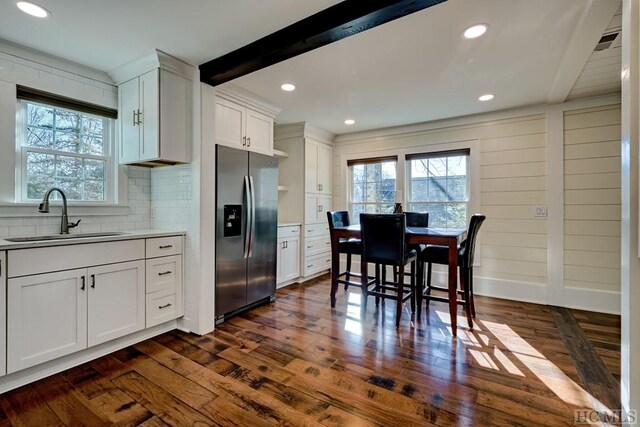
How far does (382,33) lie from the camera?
2.11m

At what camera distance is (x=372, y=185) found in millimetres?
4805

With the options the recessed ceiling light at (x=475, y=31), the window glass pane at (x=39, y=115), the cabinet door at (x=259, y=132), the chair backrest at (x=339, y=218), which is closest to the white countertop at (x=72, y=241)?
the window glass pane at (x=39, y=115)

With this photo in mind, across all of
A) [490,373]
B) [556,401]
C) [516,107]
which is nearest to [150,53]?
[490,373]

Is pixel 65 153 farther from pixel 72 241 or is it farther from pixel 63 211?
pixel 72 241

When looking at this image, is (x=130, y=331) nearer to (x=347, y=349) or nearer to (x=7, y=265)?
(x=7, y=265)

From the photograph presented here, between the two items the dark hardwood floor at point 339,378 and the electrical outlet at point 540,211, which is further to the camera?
the electrical outlet at point 540,211

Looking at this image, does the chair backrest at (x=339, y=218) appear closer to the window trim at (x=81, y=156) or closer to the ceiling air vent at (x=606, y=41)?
the window trim at (x=81, y=156)

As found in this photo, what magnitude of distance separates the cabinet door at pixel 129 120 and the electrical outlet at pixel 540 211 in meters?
4.34

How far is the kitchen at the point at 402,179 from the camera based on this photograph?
246 cm

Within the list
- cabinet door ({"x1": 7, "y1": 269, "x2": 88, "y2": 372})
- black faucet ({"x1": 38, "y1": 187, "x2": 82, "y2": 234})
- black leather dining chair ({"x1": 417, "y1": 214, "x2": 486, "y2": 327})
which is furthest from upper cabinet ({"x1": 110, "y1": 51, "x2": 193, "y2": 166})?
black leather dining chair ({"x1": 417, "y1": 214, "x2": 486, "y2": 327})

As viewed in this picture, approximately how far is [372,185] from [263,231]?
2186 millimetres

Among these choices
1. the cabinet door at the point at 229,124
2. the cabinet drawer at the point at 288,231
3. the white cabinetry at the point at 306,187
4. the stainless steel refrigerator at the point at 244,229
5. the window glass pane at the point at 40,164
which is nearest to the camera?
the window glass pane at the point at 40,164

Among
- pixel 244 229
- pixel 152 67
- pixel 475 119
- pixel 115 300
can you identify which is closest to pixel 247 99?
pixel 152 67

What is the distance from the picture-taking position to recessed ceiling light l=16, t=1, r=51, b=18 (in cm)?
181
